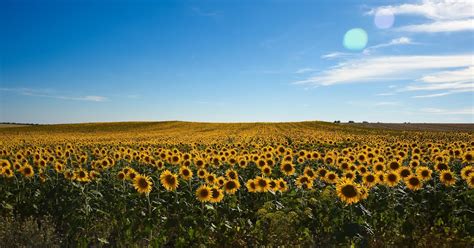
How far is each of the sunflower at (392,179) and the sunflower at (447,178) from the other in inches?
37.7

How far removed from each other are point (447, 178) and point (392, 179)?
3.81ft

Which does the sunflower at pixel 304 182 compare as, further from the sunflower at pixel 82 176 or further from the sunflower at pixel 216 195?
the sunflower at pixel 82 176

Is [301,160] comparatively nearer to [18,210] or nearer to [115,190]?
[115,190]

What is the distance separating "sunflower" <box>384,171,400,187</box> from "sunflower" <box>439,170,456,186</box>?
3.14 ft

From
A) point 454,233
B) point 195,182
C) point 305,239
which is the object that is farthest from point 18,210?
point 454,233

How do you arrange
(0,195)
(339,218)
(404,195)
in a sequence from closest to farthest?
(339,218) → (404,195) → (0,195)

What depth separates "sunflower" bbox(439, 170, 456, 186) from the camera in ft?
26.7

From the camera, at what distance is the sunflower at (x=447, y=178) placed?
8141 millimetres

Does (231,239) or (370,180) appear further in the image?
(370,180)

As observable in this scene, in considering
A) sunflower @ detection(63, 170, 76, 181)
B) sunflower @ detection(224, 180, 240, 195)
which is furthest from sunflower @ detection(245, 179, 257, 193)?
sunflower @ detection(63, 170, 76, 181)

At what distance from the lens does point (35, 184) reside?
920cm

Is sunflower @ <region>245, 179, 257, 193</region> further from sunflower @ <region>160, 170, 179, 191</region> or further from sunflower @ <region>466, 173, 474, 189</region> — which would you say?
sunflower @ <region>466, 173, 474, 189</region>

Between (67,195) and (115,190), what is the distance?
3.03 ft

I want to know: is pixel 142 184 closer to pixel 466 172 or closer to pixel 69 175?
pixel 69 175
